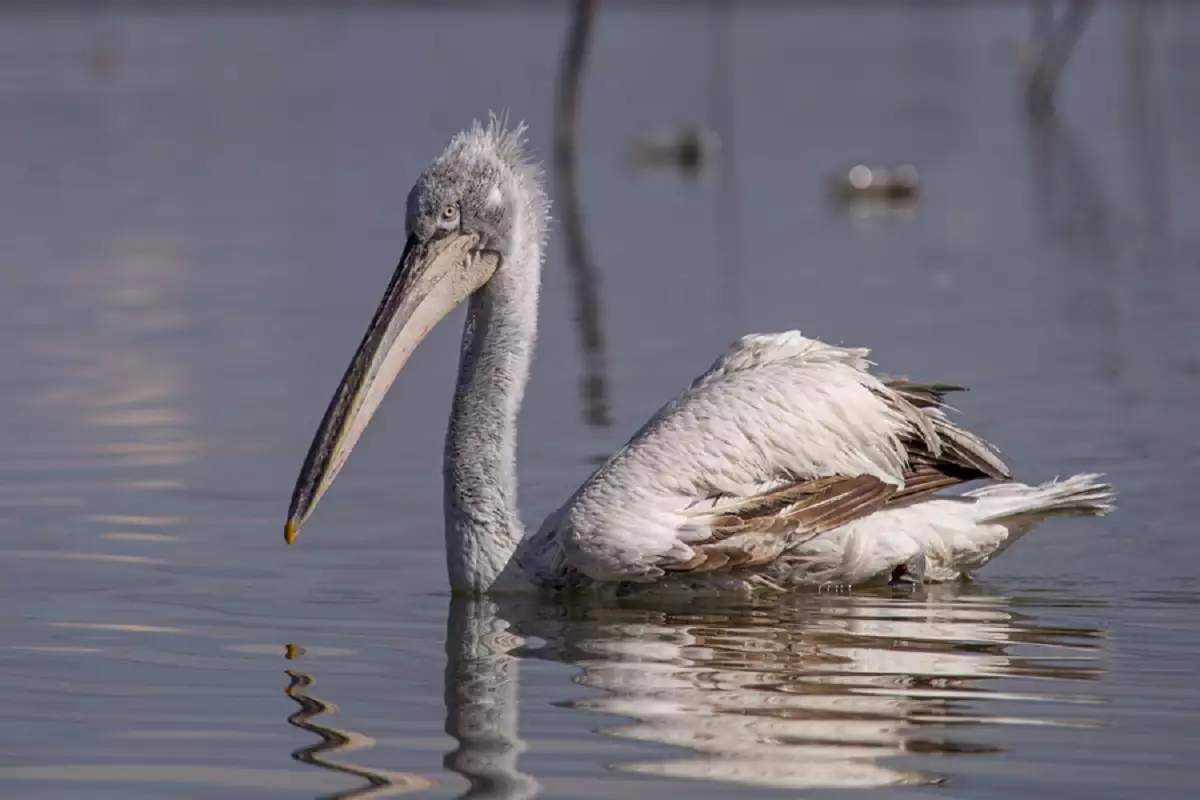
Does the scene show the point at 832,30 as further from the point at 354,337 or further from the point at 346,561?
the point at 346,561

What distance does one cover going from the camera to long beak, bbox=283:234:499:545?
5.98 metres

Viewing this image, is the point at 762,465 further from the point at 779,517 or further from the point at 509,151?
the point at 509,151

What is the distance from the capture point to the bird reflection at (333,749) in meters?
4.48

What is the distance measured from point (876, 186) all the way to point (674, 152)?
4.62 metres

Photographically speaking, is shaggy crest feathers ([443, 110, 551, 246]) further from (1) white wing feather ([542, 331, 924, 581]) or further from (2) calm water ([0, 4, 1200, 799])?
(2) calm water ([0, 4, 1200, 799])

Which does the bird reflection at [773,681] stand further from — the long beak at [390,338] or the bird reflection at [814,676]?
the long beak at [390,338]

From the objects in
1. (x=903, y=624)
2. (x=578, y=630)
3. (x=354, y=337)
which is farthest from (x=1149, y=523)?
(x=354, y=337)

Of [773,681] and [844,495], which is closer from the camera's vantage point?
[773,681]

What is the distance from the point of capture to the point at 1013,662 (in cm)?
555

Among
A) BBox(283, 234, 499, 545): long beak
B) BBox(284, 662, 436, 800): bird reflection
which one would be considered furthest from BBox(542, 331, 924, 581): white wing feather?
BBox(284, 662, 436, 800): bird reflection

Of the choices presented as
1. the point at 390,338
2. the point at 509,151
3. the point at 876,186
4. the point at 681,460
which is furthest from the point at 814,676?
the point at 876,186

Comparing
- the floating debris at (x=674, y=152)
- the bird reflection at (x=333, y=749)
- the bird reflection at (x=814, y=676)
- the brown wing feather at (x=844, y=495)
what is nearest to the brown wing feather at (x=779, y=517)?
the brown wing feather at (x=844, y=495)

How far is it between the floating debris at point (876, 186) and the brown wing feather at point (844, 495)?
10.5m

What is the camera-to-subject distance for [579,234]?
1585cm
